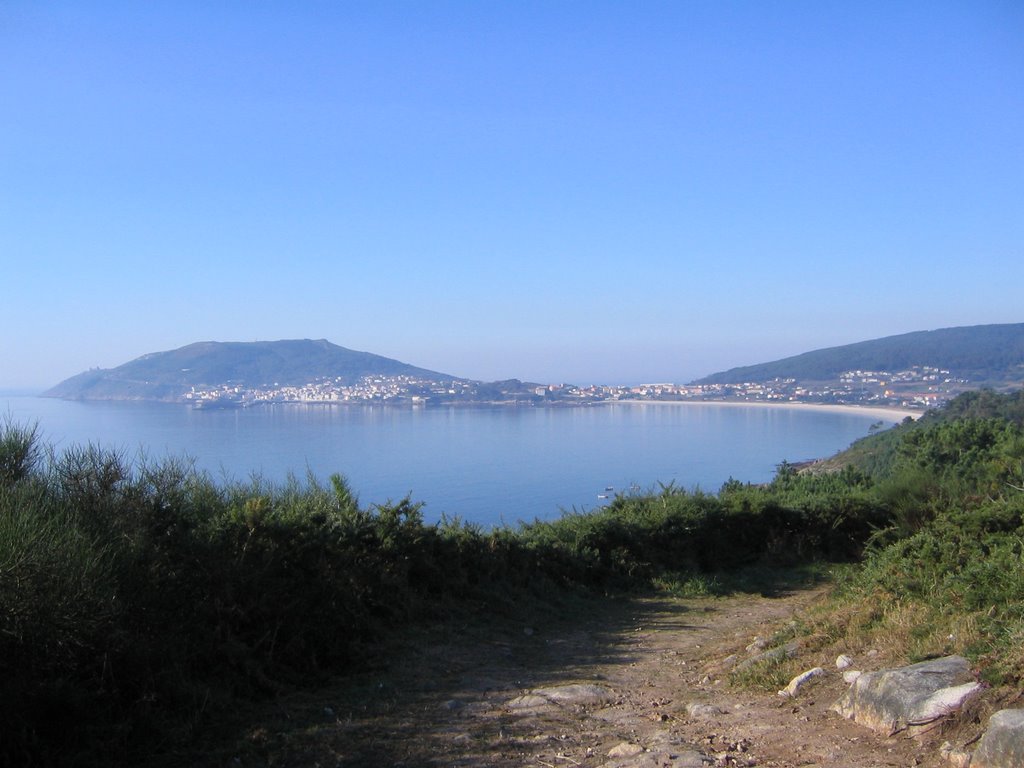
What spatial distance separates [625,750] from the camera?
16.8 ft

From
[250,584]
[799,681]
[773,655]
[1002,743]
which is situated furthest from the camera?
[250,584]

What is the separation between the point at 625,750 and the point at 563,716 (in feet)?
3.02

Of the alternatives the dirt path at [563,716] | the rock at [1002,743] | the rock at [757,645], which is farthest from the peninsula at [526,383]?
the rock at [1002,743]

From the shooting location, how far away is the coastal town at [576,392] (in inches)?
1797

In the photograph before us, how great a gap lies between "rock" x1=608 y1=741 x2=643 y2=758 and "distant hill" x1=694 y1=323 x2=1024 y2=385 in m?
67.7

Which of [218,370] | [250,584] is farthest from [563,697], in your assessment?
[218,370]

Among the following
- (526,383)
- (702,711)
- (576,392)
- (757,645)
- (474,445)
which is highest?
(526,383)

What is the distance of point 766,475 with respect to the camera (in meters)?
38.3

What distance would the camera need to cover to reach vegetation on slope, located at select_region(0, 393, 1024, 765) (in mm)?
5129

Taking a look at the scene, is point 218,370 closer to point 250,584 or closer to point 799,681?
point 250,584

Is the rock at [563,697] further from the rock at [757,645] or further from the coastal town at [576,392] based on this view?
the coastal town at [576,392]

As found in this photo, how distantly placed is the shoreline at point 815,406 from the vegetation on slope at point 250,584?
49259 millimetres

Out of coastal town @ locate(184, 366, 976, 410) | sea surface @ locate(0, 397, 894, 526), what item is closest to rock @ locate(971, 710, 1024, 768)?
sea surface @ locate(0, 397, 894, 526)

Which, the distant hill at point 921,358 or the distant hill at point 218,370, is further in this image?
the distant hill at point 921,358
